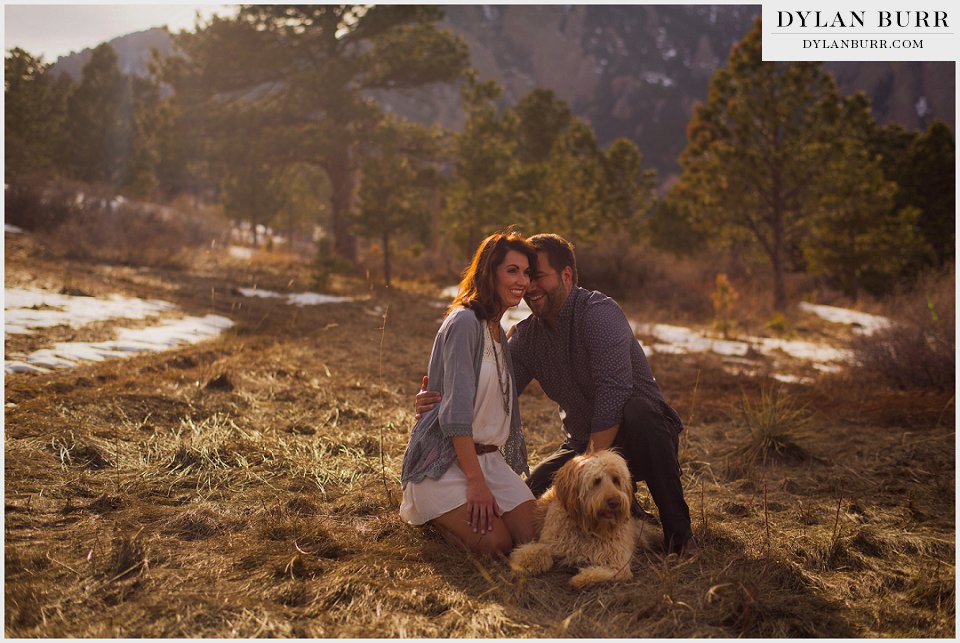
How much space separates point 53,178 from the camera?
19438 mm

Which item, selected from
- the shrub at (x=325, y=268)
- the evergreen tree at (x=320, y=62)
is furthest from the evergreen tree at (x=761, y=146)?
the shrub at (x=325, y=268)

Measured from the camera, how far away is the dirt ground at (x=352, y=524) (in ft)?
8.62

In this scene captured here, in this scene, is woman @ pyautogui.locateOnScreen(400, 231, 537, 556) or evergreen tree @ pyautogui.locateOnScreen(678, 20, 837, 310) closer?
woman @ pyautogui.locateOnScreen(400, 231, 537, 556)

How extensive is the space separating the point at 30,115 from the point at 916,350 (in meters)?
27.5

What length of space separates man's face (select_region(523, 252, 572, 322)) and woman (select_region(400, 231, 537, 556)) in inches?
7.0

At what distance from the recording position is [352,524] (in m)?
3.63

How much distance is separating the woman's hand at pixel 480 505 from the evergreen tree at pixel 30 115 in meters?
22.1

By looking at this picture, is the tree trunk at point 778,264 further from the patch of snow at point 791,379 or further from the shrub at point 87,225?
the shrub at point 87,225

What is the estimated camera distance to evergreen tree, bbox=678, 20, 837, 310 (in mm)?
17781

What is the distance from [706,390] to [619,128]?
371 ft

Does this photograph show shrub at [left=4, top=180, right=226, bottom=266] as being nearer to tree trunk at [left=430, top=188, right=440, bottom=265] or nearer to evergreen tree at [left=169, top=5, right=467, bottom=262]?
evergreen tree at [left=169, top=5, right=467, bottom=262]

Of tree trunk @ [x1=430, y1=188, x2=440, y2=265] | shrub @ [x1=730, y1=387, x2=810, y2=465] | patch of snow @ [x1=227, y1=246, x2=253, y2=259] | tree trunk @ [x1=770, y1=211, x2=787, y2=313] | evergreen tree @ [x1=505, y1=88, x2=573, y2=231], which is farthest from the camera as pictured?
evergreen tree @ [x1=505, y1=88, x2=573, y2=231]

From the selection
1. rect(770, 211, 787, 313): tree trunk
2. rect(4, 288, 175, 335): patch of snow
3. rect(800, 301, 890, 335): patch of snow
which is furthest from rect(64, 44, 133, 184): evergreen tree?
rect(800, 301, 890, 335): patch of snow

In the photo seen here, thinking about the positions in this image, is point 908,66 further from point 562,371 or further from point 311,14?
point 562,371
